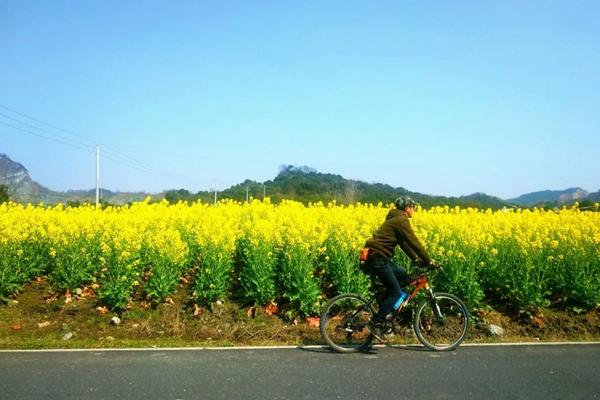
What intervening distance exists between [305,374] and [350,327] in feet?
5.14

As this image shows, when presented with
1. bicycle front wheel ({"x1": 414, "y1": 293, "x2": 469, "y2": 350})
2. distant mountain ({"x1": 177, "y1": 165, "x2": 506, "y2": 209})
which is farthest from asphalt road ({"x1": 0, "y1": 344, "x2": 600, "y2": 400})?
distant mountain ({"x1": 177, "y1": 165, "x2": 506, "y2": 209})

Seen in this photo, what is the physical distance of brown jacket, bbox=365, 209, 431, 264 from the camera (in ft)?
24.9

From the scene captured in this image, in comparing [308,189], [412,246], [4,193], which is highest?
[308,189]

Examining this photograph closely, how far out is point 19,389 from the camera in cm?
587

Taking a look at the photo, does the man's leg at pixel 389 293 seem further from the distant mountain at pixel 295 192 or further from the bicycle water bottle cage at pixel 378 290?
the distant mountain at pixel 295 192

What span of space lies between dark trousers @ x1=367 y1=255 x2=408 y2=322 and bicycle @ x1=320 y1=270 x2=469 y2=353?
0.45 ft

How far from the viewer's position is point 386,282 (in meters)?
7.73

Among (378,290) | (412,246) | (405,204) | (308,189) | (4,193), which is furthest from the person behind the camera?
(308,189)

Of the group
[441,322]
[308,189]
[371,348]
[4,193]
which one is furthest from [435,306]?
[308,189]

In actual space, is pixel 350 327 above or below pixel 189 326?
above

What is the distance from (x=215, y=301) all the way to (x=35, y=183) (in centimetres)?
7736

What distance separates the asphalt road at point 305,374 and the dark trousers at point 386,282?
61 cm

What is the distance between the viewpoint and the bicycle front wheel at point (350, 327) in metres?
7.68

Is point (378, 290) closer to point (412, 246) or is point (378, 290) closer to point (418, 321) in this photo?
point (418, 321)
